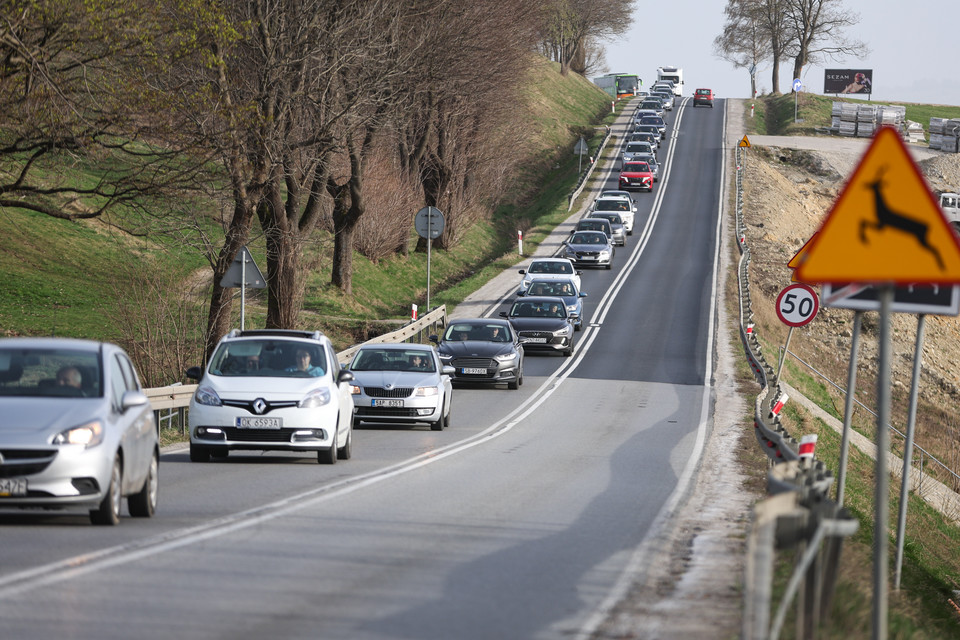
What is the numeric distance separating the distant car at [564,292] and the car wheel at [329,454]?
24122mm

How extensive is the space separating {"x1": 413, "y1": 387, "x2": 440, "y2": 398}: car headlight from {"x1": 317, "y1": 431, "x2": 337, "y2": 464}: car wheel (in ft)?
17.1

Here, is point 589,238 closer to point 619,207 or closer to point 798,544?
point 619,207

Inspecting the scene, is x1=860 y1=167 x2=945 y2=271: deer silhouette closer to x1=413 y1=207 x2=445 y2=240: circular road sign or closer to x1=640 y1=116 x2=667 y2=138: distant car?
x1=413 y1=207 x2=445 y2=240: circular road sign

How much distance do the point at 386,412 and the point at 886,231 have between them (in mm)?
16635

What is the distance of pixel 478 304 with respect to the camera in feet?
150

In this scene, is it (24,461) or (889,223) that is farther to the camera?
(24,461)

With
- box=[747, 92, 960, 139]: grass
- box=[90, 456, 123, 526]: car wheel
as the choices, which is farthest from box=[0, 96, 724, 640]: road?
box=[747, 92, 960, 139]: grass

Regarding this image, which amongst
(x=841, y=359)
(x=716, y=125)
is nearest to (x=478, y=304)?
(x=841, y=359)

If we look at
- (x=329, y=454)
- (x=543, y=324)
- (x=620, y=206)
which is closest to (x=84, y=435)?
(x=329, y=454)

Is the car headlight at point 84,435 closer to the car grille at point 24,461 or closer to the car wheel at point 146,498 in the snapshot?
the car grille at point 24,461

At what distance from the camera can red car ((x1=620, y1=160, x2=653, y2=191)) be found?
77938mm

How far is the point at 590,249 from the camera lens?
55781 mm

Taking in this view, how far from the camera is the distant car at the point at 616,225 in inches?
2430

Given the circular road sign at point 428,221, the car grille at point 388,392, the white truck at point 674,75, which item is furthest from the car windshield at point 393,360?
the white truck at point 674,75
